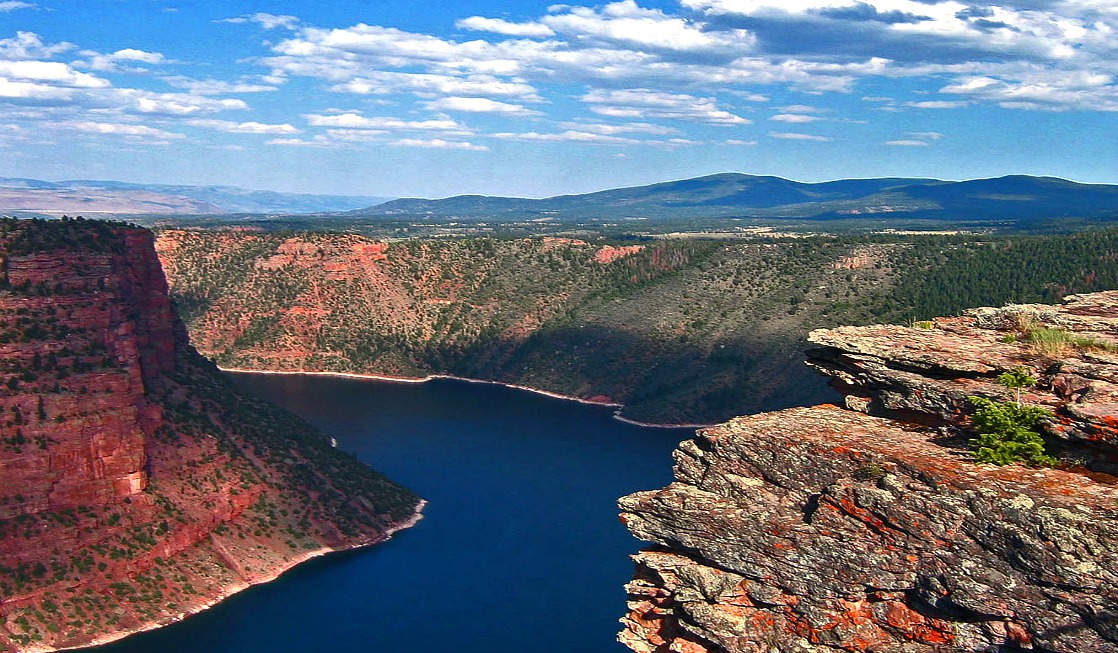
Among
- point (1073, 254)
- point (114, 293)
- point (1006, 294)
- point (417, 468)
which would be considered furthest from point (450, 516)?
point (1073, 254)

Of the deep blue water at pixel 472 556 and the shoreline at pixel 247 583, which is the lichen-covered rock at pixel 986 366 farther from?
the shoreline at pixel 247 583

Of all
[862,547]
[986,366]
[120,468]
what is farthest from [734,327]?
[862,547]

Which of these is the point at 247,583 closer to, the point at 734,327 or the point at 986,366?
the point at 986,366

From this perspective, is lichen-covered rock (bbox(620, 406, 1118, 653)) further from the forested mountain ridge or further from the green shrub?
the forested mountain ridge

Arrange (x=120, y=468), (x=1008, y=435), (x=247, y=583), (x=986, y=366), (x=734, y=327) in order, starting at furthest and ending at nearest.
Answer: (x=734, y=327) < (x=247, y=583) < (x=120, y=468) < (x=986, y=366) < (x=1008, y=435)

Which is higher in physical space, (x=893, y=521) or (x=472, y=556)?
(x=893, y=521)

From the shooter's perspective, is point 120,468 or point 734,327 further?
point 734,327
